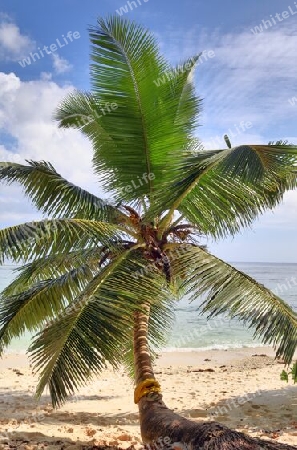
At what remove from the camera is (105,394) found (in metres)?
10.3

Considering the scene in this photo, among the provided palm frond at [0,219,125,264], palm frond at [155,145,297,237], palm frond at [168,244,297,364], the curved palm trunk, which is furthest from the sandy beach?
palm frond at [155,145,297,237]

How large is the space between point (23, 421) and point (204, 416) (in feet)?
10.3

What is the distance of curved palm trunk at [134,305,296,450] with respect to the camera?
3320mm

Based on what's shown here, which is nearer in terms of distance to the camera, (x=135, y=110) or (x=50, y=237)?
(x=50, y=237)

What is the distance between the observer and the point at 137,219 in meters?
6.11

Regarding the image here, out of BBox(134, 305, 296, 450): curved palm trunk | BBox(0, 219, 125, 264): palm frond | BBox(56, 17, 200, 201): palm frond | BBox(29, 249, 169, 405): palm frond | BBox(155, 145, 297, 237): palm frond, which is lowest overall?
BBox(134, 305, 296, 450): curved palm trunk

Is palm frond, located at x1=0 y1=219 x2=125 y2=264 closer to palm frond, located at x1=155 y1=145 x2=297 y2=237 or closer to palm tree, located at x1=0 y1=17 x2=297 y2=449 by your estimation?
palm tree, located at x1=0 y1=17 x2=297 y2=449

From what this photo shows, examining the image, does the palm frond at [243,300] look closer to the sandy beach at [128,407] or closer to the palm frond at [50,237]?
the palm frond at [50,237]

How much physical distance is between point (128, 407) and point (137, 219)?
15.4 feet

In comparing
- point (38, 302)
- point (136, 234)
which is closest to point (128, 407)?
point (38, 302)

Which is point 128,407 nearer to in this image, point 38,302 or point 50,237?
point 38,302

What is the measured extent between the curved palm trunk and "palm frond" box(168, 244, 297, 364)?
0.98 metres

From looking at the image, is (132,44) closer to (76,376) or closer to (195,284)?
(195,284)

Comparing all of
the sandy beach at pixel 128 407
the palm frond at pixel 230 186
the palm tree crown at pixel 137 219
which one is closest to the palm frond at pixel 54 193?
the palm tree crown at pixel 137 219
